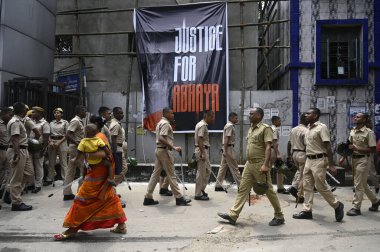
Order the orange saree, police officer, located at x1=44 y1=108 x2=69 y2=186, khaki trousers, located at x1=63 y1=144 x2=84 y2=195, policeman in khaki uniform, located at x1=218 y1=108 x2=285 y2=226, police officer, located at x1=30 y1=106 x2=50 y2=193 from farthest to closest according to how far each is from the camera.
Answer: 1. police officer, located at x1=44 y1=108 x2=69 y2=186
2. police officer, located at x1=30 y1=106 x2=50 y2=193
3. khaki trousers, located at x1=63 y1=144 x2=84 y2=195
4. policeman in khaki uniform, located at x1=218 y1=108 x2=285 y2=226
5. the orange saree

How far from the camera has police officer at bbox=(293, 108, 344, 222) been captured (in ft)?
20.7

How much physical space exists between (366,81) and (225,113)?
14.6ft

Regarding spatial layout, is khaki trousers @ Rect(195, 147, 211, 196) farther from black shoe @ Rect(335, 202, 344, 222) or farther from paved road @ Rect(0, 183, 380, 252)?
black shoe @ Rect(335, 202, 344, 222)

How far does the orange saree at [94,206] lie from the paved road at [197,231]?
243 millimetres

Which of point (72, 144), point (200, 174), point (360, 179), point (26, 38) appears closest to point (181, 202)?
point (200, 174)

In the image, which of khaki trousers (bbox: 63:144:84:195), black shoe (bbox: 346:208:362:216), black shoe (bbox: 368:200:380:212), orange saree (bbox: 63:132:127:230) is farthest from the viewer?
khaki trousers (bbox: 63:144:84:195)

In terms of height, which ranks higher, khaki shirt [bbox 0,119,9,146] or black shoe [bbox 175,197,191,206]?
khaki shirt [bbox 0,119,9,146]

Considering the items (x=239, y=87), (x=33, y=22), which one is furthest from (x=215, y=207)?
(x=33, y=22)

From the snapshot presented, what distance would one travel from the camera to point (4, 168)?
770 cm

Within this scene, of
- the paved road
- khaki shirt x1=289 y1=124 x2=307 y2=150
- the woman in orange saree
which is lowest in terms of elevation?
the paved road

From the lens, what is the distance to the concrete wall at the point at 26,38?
9.87m

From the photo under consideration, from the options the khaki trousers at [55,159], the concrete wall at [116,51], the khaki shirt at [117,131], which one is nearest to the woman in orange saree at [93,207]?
the khaki shirt at [117,131]

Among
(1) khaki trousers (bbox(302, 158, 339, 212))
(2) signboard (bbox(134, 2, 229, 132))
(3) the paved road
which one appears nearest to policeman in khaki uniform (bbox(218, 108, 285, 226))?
(3) the paved road

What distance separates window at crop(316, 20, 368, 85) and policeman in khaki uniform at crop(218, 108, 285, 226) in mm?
6797
